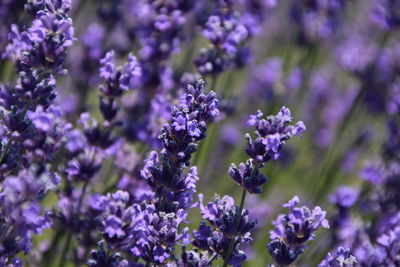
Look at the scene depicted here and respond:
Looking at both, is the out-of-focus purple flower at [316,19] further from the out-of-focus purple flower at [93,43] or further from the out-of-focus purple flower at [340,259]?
the out-of-focus purple flower at [340,259]

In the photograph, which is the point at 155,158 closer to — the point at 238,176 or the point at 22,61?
the point at 238,176

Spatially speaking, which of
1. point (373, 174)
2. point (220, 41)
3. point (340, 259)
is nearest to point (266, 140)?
point (340, 259)

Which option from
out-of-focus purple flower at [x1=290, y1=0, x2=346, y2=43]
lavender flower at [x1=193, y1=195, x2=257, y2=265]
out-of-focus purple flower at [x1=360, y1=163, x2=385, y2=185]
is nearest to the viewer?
lavender flower at [x1=193, y1=195, x2=257, y2=265]

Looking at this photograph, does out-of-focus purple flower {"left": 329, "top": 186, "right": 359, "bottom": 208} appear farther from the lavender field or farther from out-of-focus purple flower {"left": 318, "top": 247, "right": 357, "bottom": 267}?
out-of-focus purple flower {"left": 318, "top": 247, "right": 357, "bottom": 267}

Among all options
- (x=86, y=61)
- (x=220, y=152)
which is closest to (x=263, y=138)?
(x=86, y=61)

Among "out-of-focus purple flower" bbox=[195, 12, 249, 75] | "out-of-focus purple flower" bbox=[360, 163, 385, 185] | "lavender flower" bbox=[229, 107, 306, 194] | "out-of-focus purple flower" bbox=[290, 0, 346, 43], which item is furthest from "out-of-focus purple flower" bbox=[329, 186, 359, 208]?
"out-of-focus purple flower" bbox=[290, 0, 346, 43]

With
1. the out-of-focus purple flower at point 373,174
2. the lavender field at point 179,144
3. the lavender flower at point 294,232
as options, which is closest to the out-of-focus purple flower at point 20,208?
the lavender field at point 179,144

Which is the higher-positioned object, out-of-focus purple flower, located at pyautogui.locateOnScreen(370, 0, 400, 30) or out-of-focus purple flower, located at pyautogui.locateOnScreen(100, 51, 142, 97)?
out-of-focus purple flower, located at pyautogui.locateOnScreen(370, 0, 400, 30)

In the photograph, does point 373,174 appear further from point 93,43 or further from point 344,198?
point 93,43
